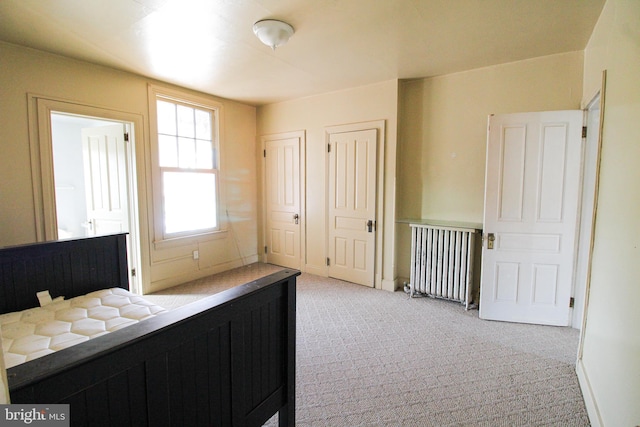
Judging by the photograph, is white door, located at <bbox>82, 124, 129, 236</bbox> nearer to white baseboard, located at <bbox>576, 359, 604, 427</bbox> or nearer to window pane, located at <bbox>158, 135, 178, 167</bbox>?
window pane, located at <bbox>158, 135, 178, 167</bbox>

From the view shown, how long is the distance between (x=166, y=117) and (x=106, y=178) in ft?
3.52

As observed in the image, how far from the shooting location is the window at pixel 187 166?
3.97 metres

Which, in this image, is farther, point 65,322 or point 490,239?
point 490,239

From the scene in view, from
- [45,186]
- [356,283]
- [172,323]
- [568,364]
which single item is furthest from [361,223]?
[45,186]

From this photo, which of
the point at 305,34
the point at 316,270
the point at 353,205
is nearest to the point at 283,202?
the point at 316,270

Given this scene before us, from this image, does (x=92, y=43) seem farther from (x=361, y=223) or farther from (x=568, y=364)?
(x=568, y=364)

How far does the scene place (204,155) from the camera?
445 cm

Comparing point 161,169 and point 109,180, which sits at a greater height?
point 161,169

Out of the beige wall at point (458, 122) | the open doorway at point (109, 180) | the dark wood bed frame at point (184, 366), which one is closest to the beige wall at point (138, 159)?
the open doorway at point (109, 180)

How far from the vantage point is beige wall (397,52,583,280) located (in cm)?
302

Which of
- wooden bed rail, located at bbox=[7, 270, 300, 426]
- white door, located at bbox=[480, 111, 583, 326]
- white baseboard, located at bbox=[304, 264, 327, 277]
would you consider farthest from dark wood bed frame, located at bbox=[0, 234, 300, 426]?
white baseboard, located at bbox=[304, 264, 327, 277]

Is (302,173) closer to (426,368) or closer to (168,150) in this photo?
(168,150)

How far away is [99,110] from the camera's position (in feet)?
10.8

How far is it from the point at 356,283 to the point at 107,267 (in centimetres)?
288
